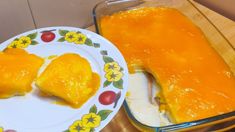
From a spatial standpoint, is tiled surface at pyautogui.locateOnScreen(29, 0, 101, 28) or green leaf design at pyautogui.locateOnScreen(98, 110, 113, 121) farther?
tiled surface at pyautogui.locateOnScreen(29, 0, 101, 28)

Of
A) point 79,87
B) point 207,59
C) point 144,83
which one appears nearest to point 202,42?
point 207,59

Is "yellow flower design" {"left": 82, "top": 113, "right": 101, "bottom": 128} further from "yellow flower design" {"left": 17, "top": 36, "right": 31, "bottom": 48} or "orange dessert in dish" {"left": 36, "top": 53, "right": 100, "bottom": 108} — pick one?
"yellow flower design" {"left": 17, "top": 36, "right": 31, "bottom": 48}

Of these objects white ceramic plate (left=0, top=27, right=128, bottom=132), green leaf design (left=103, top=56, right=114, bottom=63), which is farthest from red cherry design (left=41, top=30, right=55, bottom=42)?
green leaf design (left=103, top=56, right=114, bottom=63)

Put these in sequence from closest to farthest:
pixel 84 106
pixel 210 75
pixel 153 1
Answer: pixel 84 106 < pixel 210 75 < pixel 153 1

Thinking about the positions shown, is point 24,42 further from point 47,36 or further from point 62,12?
point 62,12

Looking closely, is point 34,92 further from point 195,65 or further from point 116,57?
point 195,65

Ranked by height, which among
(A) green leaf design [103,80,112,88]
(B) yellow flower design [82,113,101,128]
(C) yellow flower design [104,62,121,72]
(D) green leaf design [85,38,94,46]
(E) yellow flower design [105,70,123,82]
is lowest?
(B) yellow flower design [82,113,101,128]
